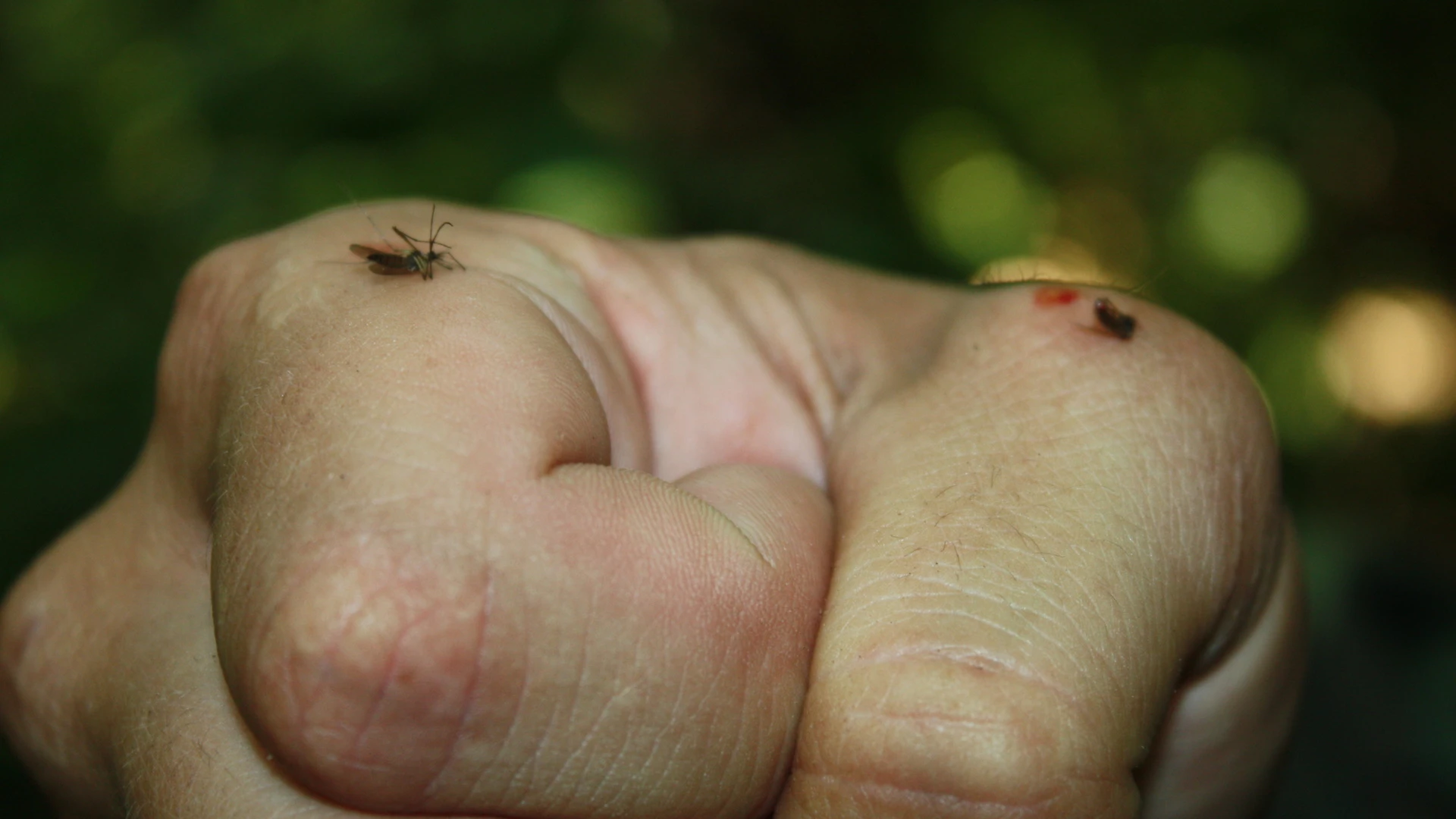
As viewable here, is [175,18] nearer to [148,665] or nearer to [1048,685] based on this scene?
[148,665]

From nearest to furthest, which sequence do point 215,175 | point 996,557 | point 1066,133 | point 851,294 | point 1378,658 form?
point 996,557 < point 851,294 < point 1378,658 < point 215,175 < point 1066,133

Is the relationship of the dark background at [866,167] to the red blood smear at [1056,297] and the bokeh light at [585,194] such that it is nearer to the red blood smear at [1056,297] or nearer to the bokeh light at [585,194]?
the bokeh light at [585,194]

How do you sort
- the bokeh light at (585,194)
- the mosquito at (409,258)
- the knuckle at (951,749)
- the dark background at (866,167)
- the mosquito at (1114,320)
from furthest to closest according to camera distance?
the bokeh light at (585,194) → the dark background at (866,167) → the mosquito at (1114,320) → the mosquito at (409,258) → the knuckle at (951,749)

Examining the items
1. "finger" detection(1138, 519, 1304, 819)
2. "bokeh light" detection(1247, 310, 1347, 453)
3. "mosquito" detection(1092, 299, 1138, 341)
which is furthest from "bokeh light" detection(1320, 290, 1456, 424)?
"mosquito" detection(1092, 299, 1138, 341)

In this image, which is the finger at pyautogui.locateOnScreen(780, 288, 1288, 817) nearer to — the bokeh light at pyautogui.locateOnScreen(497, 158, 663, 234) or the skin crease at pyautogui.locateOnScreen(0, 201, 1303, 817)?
the skin crease at pyautogui.locateOnScreen(0, 201, 1303, 817)

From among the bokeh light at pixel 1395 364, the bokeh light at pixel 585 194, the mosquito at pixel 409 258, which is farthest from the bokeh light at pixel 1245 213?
the mosquito at pixel 409 258

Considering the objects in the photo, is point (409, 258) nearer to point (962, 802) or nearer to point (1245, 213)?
point (962, 802)

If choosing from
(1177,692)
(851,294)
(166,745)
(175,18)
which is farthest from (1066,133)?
(166,745)
